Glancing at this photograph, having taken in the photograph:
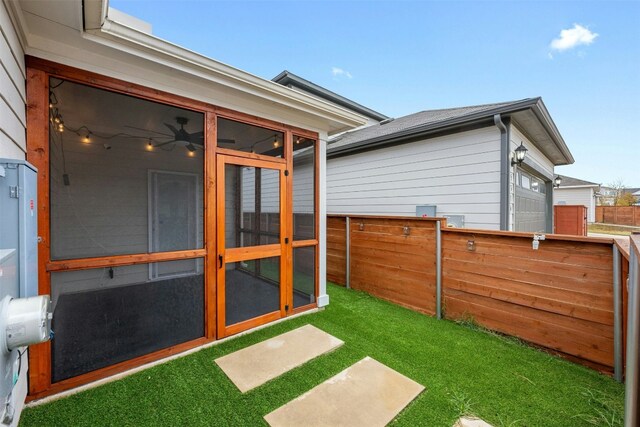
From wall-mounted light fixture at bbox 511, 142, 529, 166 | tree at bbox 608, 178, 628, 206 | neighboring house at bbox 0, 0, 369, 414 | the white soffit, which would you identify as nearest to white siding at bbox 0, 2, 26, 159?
neighboring house at bbox 0, 0, 369, 414

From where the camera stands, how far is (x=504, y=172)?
4078 millimetres

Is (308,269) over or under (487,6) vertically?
under

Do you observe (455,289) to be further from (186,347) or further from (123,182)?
(123,182)

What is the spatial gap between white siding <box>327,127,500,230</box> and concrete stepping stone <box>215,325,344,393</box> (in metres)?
3.26

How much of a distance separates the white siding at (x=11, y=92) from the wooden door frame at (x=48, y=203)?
90 mm

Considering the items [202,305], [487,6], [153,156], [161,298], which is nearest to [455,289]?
[202,305]

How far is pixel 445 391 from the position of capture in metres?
2.12

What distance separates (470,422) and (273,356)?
5.56 ft

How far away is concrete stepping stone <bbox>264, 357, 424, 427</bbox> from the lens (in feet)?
6.01

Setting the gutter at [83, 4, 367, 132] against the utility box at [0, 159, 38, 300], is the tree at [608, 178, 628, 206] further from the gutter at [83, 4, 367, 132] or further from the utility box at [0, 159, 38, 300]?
the utility box at [0, 159, 38, 300]

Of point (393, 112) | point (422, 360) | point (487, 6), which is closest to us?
point (422, 360)

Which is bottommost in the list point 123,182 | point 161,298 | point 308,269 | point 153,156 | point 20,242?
point 161,298

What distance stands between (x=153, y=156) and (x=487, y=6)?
751 centimetres

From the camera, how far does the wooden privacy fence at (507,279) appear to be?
2477 millimetres
